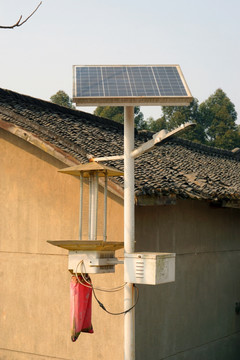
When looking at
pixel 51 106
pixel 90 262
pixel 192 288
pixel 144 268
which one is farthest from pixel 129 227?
pixel 51 106

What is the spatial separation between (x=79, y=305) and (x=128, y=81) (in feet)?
7.95

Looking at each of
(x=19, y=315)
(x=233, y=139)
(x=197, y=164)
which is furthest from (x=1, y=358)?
(x=233, y=139)

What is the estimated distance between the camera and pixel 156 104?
235 inches

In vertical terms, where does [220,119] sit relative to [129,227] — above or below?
above

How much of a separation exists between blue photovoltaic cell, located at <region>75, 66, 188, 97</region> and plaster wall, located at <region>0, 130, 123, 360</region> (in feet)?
6.48

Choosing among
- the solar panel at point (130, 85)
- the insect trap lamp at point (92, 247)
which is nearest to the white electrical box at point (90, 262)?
the insect trap lamp at point (92, 247)

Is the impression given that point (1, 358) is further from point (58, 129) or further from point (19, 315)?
point (58, 129)

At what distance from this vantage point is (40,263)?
8.65m

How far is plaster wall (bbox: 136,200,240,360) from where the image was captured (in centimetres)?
817

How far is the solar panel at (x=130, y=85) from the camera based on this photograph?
5.91 metres

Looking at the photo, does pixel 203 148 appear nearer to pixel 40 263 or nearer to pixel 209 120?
pixel 40 263

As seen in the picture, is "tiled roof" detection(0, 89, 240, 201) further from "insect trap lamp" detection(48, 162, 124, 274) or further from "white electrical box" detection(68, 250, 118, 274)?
"white electrical box" detection(68, 250, 118, 274)

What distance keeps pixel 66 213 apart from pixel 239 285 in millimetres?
3903

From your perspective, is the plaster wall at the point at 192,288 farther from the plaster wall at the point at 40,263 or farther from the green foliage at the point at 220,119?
the green foliage at the point at 220,119
